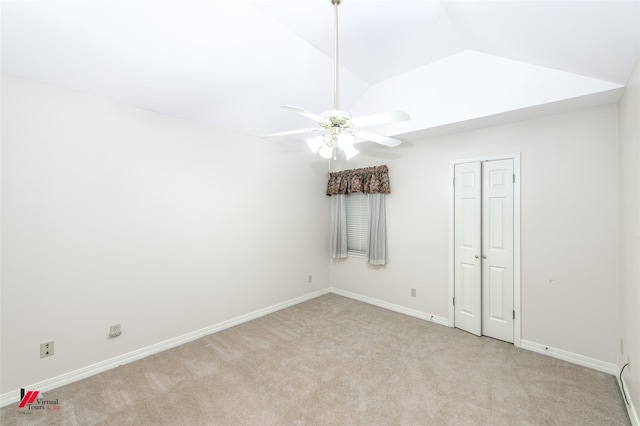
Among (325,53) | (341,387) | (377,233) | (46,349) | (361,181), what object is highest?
(325,53)

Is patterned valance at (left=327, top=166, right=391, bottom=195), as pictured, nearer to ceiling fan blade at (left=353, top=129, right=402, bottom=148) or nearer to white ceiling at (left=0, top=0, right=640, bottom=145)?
white ceiling at (left=0, top=0, right=640, bottom=145)

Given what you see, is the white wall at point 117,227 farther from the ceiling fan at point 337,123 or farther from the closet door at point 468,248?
the closet door at point 468,248

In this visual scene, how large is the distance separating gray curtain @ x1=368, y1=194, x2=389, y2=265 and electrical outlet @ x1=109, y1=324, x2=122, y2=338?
3.09 meters

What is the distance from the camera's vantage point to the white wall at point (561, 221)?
2406mm

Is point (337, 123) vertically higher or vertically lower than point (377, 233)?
higher

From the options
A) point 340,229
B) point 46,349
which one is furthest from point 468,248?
point 46,349

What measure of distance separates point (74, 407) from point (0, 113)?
2.22 meters

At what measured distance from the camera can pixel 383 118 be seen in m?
1.62

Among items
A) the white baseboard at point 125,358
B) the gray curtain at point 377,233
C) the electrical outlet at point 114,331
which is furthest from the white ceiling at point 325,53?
the white baseboard at point 125,358

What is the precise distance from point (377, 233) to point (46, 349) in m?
3.67

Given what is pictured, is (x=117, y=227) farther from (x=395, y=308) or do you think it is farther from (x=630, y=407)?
(x=630, y=407)

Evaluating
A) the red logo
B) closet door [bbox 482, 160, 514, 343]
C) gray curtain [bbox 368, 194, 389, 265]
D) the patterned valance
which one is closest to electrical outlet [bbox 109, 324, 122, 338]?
the red logo

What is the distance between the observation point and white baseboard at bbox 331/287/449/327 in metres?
3.46

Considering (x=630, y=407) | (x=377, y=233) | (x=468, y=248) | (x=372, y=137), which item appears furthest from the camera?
(x=377, y=233)
